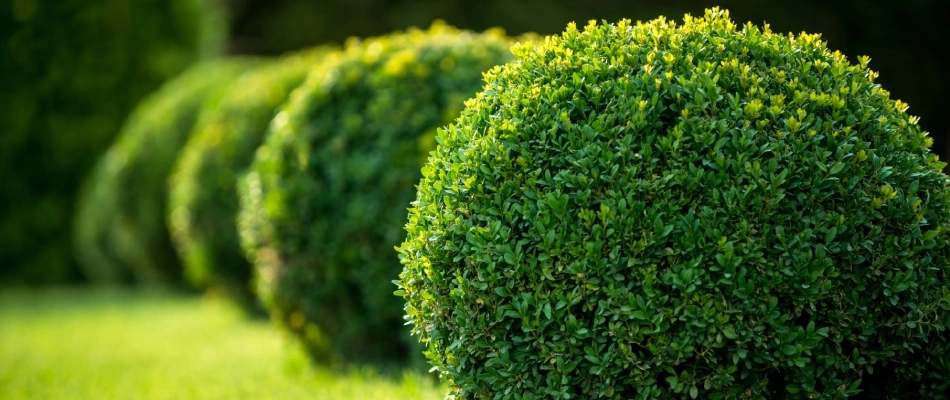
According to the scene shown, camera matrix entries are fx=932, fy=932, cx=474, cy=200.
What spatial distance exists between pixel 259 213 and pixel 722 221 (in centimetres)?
387

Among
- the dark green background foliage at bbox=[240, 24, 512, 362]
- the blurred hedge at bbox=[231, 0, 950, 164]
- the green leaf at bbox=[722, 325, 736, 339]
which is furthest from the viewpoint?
the blurred hedge at bbox=[231, 0, 950, 164]

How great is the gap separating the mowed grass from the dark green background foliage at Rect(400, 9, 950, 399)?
172 centimetres

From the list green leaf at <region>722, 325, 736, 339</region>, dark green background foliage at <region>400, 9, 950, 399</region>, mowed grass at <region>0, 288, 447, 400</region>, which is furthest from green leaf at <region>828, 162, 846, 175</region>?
mowed grass at <region>0, 288, 447, 400</region>

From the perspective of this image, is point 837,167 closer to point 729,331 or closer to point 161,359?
point 729,331

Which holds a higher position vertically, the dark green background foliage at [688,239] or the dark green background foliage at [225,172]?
the dark green background foliage at [225,172]

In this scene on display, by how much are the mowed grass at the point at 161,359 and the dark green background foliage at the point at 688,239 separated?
1720 millimetres

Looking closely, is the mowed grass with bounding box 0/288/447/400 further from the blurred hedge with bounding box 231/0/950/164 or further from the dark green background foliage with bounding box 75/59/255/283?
the blurred hedge with bounding box 231/0/950/164

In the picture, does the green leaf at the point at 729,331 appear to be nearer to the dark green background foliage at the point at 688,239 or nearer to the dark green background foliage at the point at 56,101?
the dark green background foliage at the point at 688,239

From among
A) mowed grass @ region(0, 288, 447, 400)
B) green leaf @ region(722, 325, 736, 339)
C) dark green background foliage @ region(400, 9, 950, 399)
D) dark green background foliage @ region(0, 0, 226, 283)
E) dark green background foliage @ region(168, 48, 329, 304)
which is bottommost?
green leaf @ region(722, 325, 736, 339)

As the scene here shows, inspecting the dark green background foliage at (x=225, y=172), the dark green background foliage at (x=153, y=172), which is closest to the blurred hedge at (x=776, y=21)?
the dark green background foliage at (x=225, y=172)

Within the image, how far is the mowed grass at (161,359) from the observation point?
19.6 ft

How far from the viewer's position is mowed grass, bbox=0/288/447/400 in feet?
19.6

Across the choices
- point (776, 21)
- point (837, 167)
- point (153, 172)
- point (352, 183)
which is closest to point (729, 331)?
point (837, 167)

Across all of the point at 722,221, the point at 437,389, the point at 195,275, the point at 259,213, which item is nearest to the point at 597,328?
the point at 722,221
